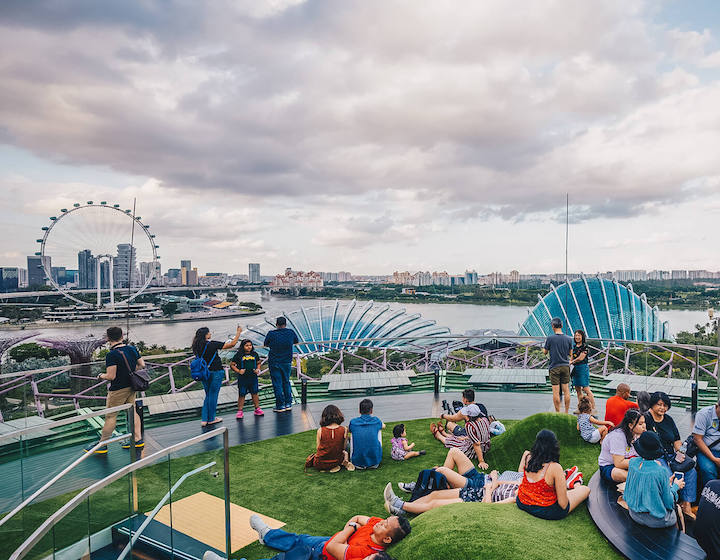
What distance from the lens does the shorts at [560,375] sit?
8141mm

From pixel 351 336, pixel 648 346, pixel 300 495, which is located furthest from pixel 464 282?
pixel 300 495

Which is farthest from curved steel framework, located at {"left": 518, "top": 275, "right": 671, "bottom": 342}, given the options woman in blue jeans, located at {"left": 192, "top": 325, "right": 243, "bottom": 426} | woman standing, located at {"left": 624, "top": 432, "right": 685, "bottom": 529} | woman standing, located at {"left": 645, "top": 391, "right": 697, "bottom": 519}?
woman standing, located at {"left": 624, "top": 432, "right": 685, "bottom": 529}

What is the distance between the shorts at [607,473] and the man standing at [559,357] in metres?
3.28

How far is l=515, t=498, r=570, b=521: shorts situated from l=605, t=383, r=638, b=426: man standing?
2.69m

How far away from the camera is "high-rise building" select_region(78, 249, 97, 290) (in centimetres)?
5233

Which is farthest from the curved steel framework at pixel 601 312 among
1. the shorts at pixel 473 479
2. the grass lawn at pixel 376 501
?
the shorts at pixel 473 479

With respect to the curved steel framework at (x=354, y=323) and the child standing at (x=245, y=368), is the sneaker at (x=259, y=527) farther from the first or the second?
the curved steel framework at (x=354, y=323)

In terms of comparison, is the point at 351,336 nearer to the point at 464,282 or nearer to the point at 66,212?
the point at 66,212

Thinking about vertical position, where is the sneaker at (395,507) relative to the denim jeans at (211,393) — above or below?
below

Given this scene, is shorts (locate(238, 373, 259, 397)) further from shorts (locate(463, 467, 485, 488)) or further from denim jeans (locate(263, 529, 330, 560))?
shorts (locate(463, 467, 485, 488))

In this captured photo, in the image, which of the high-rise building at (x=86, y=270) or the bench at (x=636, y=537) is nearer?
the bench at (x=636, y=537)

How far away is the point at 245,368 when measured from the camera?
8297mm

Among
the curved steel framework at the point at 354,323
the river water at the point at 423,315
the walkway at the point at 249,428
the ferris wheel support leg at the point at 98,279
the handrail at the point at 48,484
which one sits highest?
the ferris wheel support leg at the point at 98,279

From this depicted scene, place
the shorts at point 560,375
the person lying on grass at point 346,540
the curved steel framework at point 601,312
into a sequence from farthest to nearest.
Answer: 1. the curved steel framework at point 601,312
2. the shorts at point 560,375
3. the person lying on grass at point 346,540
